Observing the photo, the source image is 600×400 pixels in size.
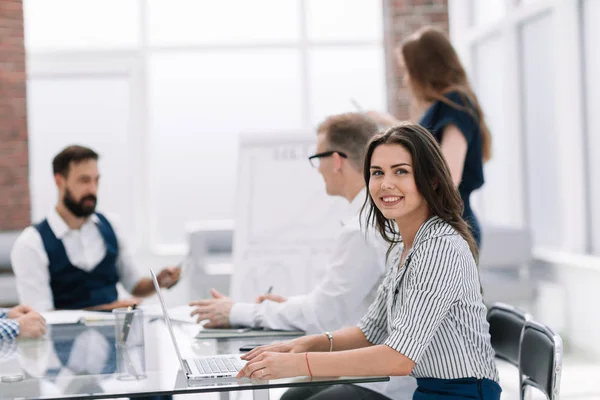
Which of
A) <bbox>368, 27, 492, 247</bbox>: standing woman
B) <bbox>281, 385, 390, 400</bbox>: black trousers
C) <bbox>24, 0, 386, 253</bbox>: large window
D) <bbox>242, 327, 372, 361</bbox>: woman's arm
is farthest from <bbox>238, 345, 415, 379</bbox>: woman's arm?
<bbox>24, 0, 386, 253</bbox>: large window

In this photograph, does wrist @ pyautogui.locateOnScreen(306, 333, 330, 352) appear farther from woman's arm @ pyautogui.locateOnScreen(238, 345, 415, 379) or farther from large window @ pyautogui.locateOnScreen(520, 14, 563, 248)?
large window @ pyautogui.locateOnScreen(520, 14, 563, 248)

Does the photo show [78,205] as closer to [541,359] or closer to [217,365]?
[217,365]

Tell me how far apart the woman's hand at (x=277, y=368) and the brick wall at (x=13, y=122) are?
5.56 m

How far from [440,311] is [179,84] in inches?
263

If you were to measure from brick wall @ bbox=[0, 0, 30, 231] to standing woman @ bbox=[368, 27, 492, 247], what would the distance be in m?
4.65

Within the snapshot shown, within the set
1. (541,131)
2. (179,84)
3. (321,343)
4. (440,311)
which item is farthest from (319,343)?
(179,84)

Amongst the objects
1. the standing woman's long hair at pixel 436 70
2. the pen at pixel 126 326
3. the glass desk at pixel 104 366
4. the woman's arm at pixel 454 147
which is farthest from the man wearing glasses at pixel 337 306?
the standing woman's long hair at pixel 436 70

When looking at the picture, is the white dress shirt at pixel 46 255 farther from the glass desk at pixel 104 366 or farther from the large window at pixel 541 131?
the large window at pixel 541 131

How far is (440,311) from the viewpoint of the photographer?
1.67 meters

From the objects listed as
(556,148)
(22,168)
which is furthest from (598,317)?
(22,168)

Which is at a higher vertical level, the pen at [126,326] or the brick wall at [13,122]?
the brick wall at [13,122]

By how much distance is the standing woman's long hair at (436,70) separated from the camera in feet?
9.40

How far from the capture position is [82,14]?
25.8 ft

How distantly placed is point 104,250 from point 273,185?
2.54ft
